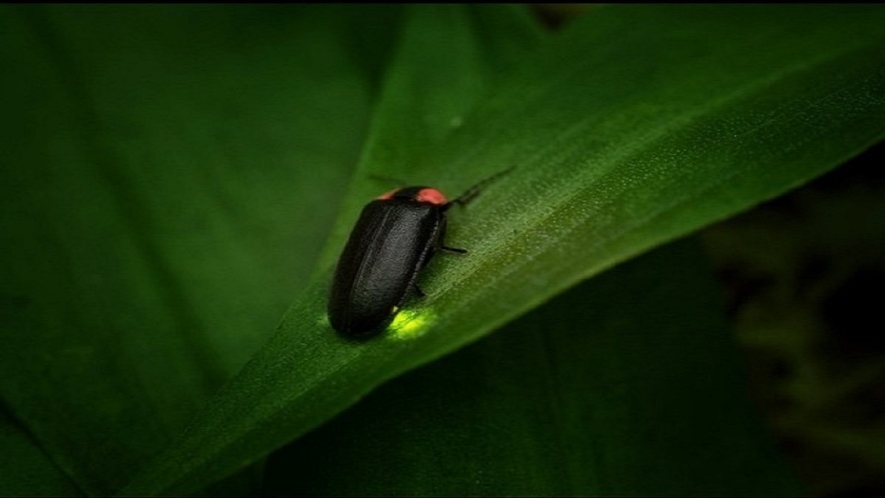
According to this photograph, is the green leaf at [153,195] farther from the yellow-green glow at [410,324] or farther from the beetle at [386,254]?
the yellow-green glow at [410,324]

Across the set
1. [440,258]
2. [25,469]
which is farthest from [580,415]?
[25,469]

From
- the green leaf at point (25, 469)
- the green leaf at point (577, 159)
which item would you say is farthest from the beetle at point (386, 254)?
the green leaf at point (25, 469)

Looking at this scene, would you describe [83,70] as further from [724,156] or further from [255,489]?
[724,156]

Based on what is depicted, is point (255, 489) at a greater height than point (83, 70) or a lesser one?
lesser

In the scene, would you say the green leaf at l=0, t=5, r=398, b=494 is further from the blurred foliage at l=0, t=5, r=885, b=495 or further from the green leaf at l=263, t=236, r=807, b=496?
the green leaf at l=263, t=236, r=807, b=496

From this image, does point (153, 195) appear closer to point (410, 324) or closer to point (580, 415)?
point (410, 324)

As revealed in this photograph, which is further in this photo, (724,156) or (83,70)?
(83,70)

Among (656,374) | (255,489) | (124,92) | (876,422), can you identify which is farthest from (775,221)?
(124,92)
